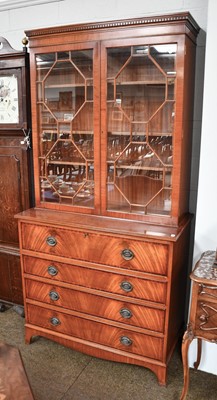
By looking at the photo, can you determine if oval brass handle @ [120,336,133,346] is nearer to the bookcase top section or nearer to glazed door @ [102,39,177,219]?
glazed door @ [102,39,177,219]

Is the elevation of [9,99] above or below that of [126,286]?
above

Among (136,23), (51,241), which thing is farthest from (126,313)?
(136,23)

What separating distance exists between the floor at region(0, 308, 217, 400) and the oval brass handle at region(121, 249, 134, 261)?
29.7 inches

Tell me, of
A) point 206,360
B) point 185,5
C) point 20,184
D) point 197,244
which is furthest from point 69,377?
point 185,5

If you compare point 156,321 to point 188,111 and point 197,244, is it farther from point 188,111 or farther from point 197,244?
point 188,111

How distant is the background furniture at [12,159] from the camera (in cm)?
230

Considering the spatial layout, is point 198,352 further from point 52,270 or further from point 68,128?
point 68,128

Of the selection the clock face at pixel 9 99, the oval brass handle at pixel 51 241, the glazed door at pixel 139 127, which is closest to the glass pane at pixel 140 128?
the glazed door at pixel 139 127

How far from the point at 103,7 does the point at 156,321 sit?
6.68 feet

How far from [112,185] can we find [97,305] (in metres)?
0.74

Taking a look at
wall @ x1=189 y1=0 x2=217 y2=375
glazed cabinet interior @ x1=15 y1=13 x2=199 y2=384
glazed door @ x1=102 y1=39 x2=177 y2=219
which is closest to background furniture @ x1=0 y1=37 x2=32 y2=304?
glazed cabinet interior @ x1=15 y1=13 x2=199 y2=384

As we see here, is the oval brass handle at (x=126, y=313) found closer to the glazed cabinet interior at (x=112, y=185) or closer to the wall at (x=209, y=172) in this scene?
the glazed cabinet interior at (x=112, y=185)

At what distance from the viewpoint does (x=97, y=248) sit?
198 centimetres

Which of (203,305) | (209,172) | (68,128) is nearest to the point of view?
(203,305)
